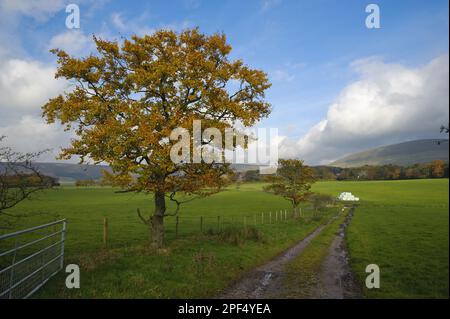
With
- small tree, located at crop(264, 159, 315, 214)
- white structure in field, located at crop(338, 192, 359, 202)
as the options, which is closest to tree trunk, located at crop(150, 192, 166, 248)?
small tree, located at crop(264, 159, 315, 214)

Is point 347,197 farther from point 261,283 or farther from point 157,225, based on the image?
point 261,283

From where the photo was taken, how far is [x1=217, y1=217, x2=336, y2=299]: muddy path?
12.8 m

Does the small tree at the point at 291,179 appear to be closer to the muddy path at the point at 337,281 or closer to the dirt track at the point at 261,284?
the muddy path at the point at 337,281

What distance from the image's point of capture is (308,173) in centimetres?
5953

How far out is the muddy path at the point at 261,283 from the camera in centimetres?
1282

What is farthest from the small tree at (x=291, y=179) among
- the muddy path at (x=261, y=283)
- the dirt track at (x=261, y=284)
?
the dirt track at (x=261, y=284)

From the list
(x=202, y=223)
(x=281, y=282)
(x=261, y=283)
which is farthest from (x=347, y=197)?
(x=261, y=283)

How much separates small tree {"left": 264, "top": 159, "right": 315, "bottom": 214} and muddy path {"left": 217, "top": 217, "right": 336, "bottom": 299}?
39.4 meters

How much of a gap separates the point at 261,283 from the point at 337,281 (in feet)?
11.8

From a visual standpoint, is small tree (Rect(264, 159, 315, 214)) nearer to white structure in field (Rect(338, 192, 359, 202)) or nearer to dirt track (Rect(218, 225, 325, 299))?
dirt track (Rect(218, 225, 325, 299))

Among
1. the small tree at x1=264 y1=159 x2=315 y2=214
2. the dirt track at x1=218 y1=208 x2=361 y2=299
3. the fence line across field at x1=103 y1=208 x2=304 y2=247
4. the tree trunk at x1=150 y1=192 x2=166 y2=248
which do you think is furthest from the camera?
the small tree at x1=264 y1=159 x2=315 y2=214

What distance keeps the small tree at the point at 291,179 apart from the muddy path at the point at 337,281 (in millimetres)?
36981

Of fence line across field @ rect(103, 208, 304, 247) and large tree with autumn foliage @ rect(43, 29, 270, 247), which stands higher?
large tree with autumn foliage @ rect(43, 29, 270, 247)
